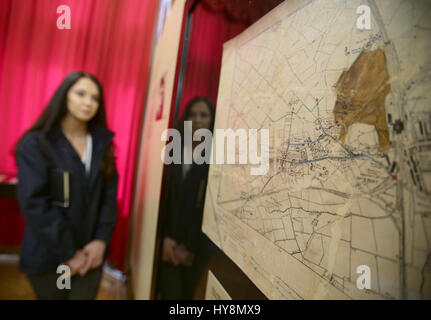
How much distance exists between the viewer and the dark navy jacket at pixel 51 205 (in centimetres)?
107

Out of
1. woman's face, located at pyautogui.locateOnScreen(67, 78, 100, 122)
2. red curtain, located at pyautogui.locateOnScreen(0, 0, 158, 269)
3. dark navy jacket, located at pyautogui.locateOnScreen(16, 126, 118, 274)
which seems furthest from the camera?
red curtain, located at pyautogui.locateOnScreen(0, 0, 158, 269)

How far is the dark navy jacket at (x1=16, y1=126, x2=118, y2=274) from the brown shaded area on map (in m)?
1.31

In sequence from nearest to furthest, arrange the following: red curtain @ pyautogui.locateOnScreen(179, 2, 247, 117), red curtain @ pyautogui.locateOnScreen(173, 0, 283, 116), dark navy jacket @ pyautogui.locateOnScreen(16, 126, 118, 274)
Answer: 1. red curtain @ pyautogui.locateOnScreen(173, 0, 283, 116)
2. red curtain @ pyautogui.locateOnScreen(179, 2, 247, 117)
3. dark navy jacket @ pyautogui.locateOnScreen(16, 126, 118, 274)

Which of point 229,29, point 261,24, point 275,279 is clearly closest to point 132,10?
point 229,29

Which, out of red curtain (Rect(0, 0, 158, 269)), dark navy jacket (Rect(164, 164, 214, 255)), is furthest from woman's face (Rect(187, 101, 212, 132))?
red curtain (Rect(0, 0, 158, 269))

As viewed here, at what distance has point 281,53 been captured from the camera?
1.36ft

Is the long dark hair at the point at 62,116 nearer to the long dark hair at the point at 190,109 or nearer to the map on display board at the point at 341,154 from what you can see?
the long dark hair at the point at 190,109

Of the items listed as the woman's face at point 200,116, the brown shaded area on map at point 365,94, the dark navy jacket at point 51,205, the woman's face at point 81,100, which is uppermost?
the woman's face at point 81,100

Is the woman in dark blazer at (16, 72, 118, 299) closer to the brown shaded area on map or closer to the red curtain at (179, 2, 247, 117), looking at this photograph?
the red curtain at (179, 2, 247, 117)

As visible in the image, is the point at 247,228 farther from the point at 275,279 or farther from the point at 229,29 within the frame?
the point at 229,29

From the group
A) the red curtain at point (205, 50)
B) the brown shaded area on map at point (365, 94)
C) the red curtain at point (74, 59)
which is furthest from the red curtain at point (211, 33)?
the red curtain at point (74, 59)

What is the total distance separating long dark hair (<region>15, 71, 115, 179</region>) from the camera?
1157mm

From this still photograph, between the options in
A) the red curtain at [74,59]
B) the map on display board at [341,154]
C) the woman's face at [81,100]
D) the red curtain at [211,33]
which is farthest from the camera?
the red curtain at [74,59]

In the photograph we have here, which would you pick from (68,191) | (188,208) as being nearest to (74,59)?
(68,191)
